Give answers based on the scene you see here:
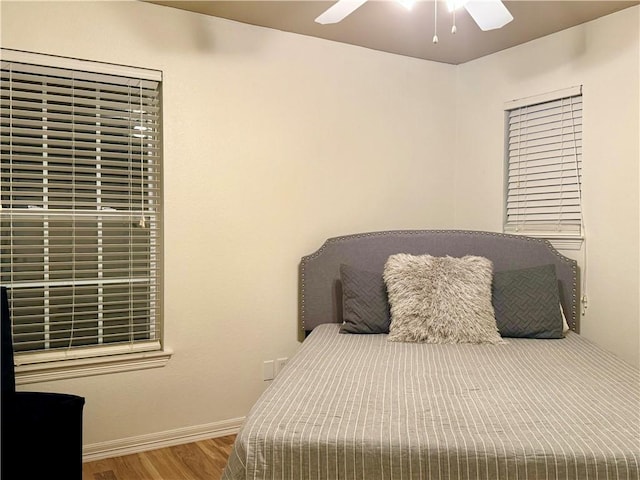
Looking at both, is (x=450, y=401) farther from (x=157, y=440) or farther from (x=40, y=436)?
(x=157, y=440)

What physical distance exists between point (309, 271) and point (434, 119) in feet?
4.94

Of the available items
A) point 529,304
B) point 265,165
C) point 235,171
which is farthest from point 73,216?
point 529,304

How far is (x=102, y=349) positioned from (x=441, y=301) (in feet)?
5.89

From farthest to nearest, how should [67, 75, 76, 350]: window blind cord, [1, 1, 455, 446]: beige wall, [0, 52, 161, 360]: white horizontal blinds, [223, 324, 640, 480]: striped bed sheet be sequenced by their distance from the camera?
[1, 1, 455, 446]: beige wall, [67, 75, 76, 350]: window blind cord, [0, 52, 161, 360]: white horizontal blinds, [223, 324, 640, 480]: striped bed sheet

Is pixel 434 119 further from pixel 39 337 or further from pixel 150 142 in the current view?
pixel 39 337

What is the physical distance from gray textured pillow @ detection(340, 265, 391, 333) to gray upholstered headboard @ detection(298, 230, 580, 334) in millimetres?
203

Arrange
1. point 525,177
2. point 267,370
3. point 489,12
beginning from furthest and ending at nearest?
point 525,177 < point 267,370 < point 489,12

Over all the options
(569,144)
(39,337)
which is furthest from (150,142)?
(569,144)

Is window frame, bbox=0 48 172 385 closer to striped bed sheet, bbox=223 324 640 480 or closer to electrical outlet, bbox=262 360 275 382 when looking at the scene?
electrical outlet, bbox=262 360 275 382

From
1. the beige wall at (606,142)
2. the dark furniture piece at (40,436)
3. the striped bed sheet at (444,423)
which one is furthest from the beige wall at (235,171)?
the striped bed sheet at (444,423)

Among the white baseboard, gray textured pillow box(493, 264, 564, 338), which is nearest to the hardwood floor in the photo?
the white baseboard

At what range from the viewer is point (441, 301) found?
2.91 meters

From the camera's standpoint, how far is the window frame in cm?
267

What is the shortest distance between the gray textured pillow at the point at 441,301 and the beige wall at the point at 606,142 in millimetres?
692
